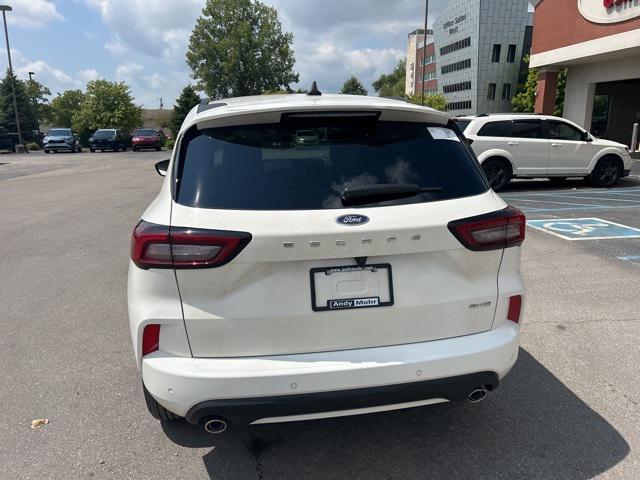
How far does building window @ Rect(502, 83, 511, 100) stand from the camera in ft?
232

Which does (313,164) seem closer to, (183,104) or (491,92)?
(183,104)

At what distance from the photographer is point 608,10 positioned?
17.8m

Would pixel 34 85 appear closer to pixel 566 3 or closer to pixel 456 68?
pixel 456 68

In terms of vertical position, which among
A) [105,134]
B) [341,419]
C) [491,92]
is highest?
[491,92]

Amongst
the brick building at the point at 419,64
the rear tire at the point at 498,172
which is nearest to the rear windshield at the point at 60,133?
the rear tire at the point at 498,172

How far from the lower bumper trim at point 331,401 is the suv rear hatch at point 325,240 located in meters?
0.20

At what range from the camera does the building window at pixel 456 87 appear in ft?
241

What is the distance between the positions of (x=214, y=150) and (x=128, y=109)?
62.7 meters

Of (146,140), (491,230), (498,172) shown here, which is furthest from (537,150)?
(146,140)

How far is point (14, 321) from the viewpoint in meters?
4.51

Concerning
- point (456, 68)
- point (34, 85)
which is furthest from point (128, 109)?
point (456, 68)

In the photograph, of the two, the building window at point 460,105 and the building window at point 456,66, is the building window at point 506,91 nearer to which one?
the building window at point 460,105

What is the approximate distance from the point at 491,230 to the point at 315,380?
3.57ft

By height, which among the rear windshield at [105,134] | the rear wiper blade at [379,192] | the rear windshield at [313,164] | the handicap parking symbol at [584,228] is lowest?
the handicap parking symbol at [584,228]
